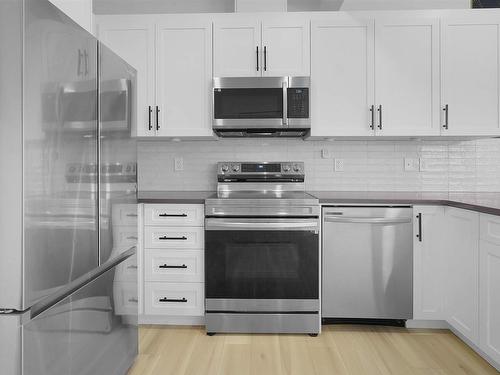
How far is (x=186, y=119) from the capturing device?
9.60 ft

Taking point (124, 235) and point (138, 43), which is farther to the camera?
point (138, 43)

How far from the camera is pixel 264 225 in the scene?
8.49 feet

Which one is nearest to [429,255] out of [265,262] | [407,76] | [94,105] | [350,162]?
[350,162]

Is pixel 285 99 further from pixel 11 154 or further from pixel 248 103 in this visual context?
pixel 11 154

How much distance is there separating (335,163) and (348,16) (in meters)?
1.15

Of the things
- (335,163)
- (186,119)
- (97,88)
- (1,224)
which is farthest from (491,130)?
(1,224)

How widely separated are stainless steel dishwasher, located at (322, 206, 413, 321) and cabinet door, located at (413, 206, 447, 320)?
0.05m

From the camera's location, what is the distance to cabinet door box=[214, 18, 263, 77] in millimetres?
2887

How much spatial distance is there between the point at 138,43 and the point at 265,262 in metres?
1.91

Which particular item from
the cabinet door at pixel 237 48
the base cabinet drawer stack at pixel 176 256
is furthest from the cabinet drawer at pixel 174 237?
the cabinet door at pixel 237 48

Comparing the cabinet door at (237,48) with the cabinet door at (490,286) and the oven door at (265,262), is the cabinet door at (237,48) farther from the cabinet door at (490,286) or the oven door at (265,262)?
the cabinet door at (490,286)

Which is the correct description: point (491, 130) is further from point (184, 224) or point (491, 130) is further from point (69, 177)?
point (69, 177)

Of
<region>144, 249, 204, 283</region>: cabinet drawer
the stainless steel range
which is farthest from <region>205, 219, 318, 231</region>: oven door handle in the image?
<region>144, 249, 204, 283</region>: cabinet drawer

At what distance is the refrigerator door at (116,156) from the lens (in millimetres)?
1631
